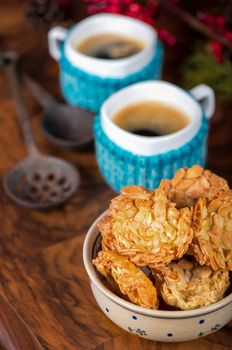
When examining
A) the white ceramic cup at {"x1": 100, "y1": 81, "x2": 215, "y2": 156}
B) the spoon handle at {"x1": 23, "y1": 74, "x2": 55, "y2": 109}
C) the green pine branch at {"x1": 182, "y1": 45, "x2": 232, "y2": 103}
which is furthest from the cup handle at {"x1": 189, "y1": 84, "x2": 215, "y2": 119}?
the spoon handle at {"x1": 23, "y1": 74, "x2": 55, "y2": 109}

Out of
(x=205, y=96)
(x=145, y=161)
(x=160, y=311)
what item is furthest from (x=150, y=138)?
(x=160, y=311)

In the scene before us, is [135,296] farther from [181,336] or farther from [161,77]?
[161,77]

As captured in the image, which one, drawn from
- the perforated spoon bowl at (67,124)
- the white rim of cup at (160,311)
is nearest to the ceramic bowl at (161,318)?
the white rim of cup at (160,311)

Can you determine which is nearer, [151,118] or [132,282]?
[132,282]

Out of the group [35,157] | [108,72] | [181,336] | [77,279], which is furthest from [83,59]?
[181,336]

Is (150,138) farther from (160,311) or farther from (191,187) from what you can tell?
(160,311)

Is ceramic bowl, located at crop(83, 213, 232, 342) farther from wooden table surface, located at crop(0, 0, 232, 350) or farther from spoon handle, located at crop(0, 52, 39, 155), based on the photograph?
spoon handle, located at crop(0, 52, 39, 155)

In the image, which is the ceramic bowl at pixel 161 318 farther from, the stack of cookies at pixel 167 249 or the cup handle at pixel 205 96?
the cup handle at pixel 205 96
